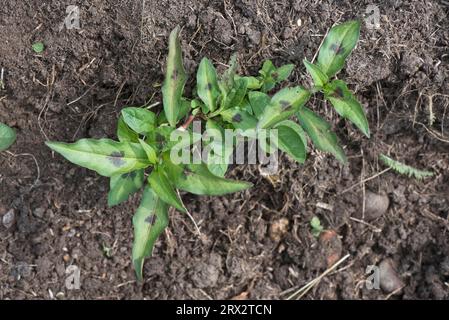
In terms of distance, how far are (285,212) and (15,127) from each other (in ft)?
4.77

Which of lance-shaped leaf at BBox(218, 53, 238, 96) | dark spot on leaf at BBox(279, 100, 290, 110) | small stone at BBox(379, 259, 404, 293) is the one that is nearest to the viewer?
dark spot on leaf at BBox(279, 100, 290, 110)

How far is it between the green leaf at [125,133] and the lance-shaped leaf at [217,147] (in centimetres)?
33

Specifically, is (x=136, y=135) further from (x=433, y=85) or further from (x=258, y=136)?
(x=433, y=85)

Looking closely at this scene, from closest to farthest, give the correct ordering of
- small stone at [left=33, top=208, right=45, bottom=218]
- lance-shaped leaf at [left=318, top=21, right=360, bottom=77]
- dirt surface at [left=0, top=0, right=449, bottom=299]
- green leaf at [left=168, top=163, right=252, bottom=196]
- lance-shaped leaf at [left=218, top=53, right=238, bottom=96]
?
green leaf at [left=168, top=163, right=252, bottom=196], lance-shaped leaf at [left=318, top=21, right=360, bottom=77], lance-shaped leaf at [left=218, top=53, right=238, bottom=96], dirt surface at [left=0, top=0, right=449, bottom=299], small stone at [left=33, top=208, right=45, bottom=218]

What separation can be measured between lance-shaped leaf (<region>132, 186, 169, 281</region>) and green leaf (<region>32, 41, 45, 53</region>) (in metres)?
0.93

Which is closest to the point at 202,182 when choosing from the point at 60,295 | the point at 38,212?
the point at 38,212

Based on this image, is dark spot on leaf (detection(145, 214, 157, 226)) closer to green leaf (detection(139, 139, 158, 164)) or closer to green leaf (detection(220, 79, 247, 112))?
green leaf (detection(139, 139, 158, 164))

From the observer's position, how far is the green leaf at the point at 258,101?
2.38 meters

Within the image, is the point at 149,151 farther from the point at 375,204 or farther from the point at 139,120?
the point at 375,204

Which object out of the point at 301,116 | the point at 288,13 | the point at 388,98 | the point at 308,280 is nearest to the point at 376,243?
the point at 308,280

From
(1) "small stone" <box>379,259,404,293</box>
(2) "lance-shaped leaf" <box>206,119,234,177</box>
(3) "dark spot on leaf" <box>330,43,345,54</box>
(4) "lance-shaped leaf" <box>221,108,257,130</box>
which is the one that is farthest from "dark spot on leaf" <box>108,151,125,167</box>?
(1) "small stone" <box>379,259,404,293</box>

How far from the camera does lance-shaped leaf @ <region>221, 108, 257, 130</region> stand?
2324 mm

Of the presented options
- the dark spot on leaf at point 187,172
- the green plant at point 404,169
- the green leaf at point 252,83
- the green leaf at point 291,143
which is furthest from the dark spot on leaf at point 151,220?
the green plant at point 404,169

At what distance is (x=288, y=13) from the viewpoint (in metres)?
2.63
